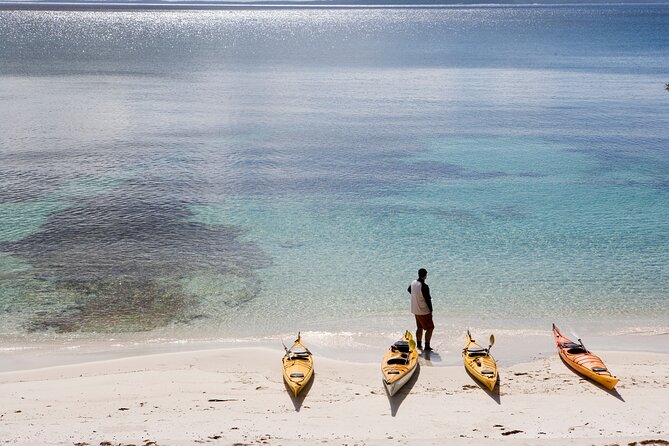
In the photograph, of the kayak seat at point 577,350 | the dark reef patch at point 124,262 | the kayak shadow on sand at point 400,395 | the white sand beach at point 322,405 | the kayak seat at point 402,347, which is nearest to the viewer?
the white sand beach at point 322,405

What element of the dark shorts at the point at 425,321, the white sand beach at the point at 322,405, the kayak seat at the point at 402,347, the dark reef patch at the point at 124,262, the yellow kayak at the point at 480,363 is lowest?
the white sand beach at the point at 322,405

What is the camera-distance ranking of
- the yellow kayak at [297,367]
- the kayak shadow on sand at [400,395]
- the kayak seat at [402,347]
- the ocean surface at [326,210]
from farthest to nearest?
the ocean surface at [326,210] → the kayak seat at [402,347] → the yellow kayak at [297,367] → the kayak shadow on sand at [400,395]

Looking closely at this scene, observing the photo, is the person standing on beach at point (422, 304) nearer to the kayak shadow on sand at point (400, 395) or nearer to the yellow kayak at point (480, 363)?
the yellow kayak at point (480, 363)

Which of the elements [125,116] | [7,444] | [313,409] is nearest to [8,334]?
[7,444]

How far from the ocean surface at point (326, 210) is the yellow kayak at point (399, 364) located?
1957mm

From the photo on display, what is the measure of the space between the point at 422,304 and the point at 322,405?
3325 millimetres

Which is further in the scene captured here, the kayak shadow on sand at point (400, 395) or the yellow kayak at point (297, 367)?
the yellow kayak at point (297, 367)

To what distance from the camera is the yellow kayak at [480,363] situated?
13453mm

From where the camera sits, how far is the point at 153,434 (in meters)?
11.3

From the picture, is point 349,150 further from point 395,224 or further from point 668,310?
point 668,310

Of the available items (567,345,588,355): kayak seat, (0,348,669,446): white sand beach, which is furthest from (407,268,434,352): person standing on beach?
(567,345,588,355): kayak seat

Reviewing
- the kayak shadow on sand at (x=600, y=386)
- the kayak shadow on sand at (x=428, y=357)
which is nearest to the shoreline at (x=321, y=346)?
the kayak shadow on sand at (x=428, y=357)

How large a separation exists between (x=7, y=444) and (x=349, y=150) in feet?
91.7

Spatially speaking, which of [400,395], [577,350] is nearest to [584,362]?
[577,350]
